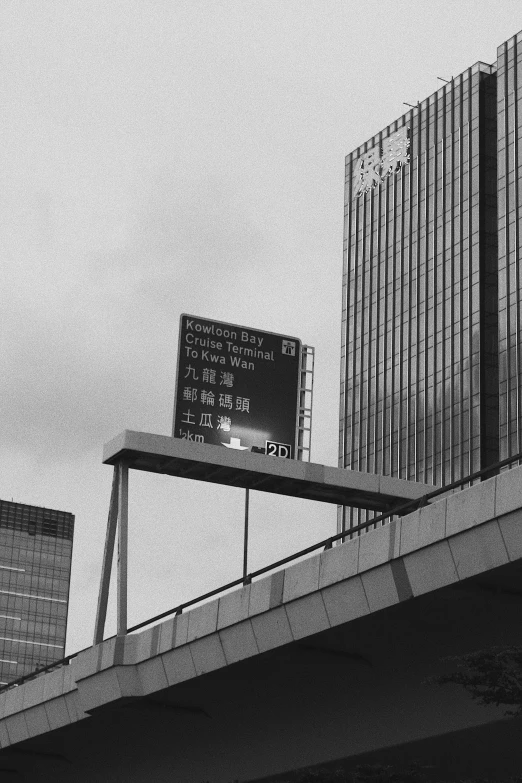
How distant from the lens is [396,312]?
142500 mm

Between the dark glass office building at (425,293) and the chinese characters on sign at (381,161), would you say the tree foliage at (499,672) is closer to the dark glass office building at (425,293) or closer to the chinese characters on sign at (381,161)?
the dark glass office building at (425,293)

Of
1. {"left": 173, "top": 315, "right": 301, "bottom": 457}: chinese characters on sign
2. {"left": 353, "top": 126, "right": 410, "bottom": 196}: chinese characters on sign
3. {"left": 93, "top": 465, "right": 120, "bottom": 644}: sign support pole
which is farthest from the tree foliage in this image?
{"left": 353, "top": 126, "right": 410, "bottom": 196}: chinese characters on sign

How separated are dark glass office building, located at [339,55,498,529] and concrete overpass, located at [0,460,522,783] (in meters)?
95.7

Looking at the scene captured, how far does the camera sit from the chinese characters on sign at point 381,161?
5719 inches

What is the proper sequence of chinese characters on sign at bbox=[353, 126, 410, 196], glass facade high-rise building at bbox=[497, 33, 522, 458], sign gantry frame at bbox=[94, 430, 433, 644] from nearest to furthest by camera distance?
sign gantry frame at bbox=[94, 430, 433, 644] < glass facade high-rise building at bbox=[497, 33, 522, 458] < chinese characters on sign at bbox=[353, 126, 410, 196]

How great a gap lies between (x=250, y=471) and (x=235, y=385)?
4563 millimetres

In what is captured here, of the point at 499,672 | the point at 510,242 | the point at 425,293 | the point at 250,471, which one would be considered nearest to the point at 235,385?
the point at 250,471

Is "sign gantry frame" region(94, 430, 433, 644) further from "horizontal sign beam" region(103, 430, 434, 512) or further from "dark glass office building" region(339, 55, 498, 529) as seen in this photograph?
"dark glass office building" region(339, 55, 498, 529)

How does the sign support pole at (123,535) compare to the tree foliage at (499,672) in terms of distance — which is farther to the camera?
the sign support pole at (123,535)

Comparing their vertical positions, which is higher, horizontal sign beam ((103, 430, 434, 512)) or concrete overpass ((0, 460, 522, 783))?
horizontal sign beam ((103, 430, 434, 512))

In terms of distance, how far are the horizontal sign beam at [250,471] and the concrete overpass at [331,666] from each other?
4879mm

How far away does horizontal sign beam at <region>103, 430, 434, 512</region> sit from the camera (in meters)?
33.2

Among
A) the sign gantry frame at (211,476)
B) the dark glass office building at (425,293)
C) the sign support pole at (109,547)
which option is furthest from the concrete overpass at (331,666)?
the dark glass office building at (425,293)

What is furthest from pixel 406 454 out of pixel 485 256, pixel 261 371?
pixel 261 371
